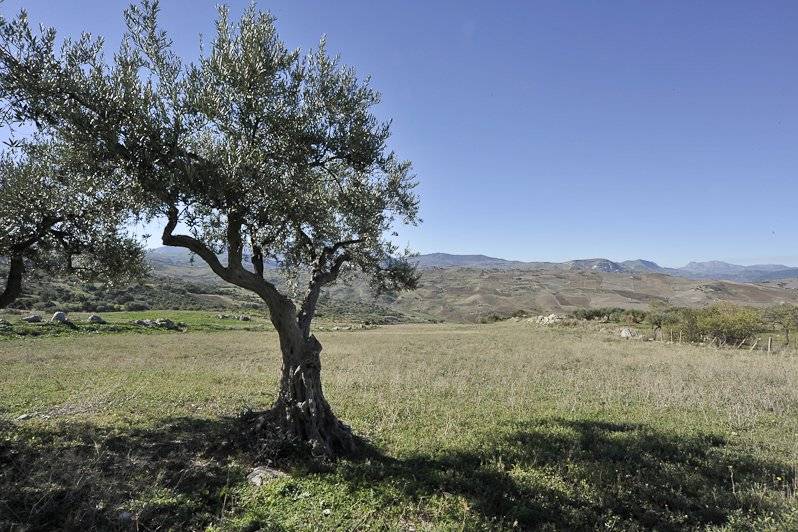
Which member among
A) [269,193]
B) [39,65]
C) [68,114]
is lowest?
[269,193]

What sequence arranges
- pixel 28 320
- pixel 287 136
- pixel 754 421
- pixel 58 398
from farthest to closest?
pixel 28 320
pixel 58 398
pixel 754 421
pixel 287 136

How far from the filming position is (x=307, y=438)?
34.6 feet

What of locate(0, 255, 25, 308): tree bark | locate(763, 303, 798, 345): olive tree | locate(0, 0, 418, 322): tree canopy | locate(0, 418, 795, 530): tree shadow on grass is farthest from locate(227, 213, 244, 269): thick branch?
locate(763, 303, 798, 345): olive tree

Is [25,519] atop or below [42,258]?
below

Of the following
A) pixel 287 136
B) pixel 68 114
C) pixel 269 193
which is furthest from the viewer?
pixel 287 136

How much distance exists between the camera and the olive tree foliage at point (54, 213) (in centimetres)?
1044

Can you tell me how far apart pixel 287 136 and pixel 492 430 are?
34.5 feet

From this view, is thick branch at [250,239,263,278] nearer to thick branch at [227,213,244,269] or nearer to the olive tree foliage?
thick branch at [227,213,244,269]

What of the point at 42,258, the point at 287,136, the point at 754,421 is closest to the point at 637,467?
the point at 754,421

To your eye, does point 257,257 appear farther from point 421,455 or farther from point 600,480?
point 600,480

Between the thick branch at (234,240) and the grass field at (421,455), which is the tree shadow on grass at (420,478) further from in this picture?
Answer: the thick branch at (234,240)

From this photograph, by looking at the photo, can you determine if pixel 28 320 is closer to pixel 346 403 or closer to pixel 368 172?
pixel 346 403

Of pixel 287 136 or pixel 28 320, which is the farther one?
pixel 28 320

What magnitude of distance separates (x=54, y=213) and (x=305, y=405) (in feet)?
27.6
